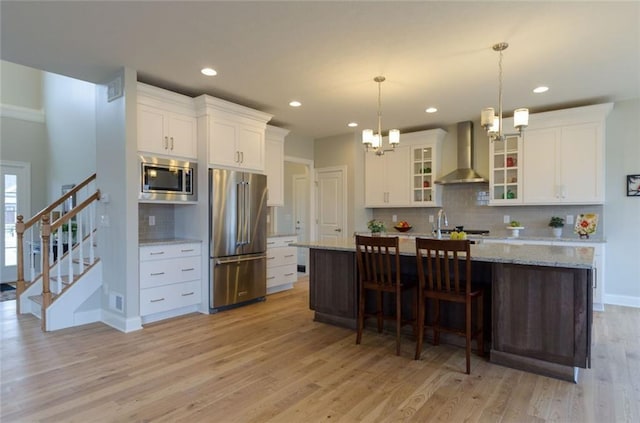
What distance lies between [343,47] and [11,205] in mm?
6765

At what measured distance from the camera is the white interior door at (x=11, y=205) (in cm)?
640

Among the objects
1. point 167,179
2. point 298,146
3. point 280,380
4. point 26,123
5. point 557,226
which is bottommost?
point 280,380

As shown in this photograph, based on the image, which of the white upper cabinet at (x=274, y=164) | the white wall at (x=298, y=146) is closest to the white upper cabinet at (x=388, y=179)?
the white wall at (x=298, y=146)

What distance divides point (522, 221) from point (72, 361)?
18.8ft

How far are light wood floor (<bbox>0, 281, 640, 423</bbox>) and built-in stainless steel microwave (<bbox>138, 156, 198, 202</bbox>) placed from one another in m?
1.47

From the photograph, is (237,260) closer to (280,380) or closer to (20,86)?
(280,380)

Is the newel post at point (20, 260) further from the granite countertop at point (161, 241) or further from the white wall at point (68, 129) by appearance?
the white wall at point (68, 129)

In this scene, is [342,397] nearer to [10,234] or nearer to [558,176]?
[558,176]

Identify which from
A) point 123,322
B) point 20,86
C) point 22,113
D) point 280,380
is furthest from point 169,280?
point 20,86

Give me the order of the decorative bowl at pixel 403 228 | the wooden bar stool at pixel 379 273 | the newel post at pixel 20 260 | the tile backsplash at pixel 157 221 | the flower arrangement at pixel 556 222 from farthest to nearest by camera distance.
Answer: the decorative bowl at pixel 403 228, the flower arrangement at pixel 556 222, the tile backsplash at pixel 157 221, the newel post at pixel 20 260, the wooden bar stool at pixel 379 273

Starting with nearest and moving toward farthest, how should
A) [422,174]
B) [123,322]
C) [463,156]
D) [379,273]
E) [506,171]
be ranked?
[379,273] < [123,322] < [506,171] < [463,156] < [422,174]

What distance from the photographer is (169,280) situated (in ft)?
13.6

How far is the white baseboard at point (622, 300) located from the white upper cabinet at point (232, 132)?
4974 millimetres

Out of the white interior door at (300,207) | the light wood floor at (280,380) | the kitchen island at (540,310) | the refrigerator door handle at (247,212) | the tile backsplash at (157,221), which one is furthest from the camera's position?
the white interior door at (300,207)
